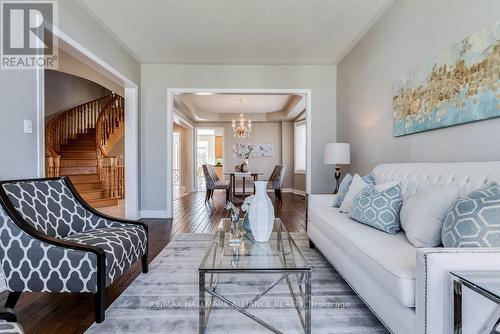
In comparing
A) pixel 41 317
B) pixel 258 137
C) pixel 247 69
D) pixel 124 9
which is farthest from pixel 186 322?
pixel 258 137

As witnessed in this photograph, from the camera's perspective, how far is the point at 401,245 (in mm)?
1661

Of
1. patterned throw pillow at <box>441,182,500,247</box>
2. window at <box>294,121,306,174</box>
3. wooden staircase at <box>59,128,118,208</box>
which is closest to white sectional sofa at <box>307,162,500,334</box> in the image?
patterned throw pillow at <box>441,182,500,247</box>

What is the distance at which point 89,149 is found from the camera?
671cm

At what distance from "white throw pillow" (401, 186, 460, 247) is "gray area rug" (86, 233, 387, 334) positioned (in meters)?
0.58

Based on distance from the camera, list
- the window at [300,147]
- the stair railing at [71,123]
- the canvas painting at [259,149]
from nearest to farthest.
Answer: the stair railing at [71,123] < the window at [300,147] < the canvas painting at [259,149]

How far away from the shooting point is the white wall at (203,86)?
4.82 m

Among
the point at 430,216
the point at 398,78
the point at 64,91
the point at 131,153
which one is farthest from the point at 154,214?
the point at 64,91

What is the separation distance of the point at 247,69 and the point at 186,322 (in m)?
4.10

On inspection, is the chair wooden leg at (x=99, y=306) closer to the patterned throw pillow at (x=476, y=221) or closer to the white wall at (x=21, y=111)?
the white wall at (x=21, y=111)

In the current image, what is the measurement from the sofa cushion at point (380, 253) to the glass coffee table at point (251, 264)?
0.34 metres

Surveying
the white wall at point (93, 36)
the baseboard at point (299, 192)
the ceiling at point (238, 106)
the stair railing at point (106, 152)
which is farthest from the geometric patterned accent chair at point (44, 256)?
the baseboard at point (299, 192)

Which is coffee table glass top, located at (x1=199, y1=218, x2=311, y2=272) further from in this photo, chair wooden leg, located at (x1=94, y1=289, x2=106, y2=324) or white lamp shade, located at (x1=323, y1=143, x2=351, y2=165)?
white lamp shade, located at (x1=323, y1=143, x2=351, y2=165)

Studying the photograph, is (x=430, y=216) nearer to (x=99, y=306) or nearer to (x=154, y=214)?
(x=99, y=306)

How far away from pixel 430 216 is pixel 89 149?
7.13 metres
